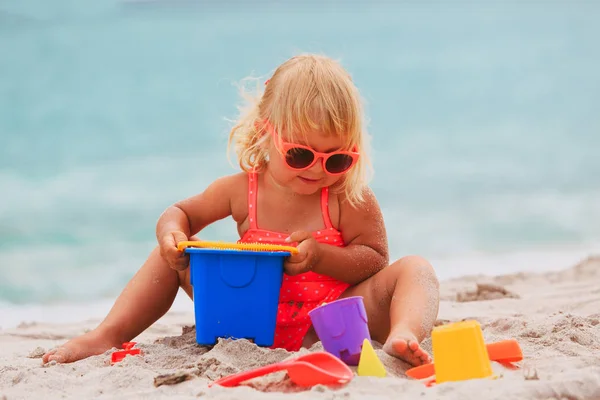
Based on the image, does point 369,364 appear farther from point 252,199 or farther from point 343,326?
point 252,199

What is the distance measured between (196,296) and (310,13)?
11.9m

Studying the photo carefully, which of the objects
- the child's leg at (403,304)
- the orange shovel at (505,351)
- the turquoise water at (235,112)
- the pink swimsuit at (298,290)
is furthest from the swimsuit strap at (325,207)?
the turquoise water at (235,112)

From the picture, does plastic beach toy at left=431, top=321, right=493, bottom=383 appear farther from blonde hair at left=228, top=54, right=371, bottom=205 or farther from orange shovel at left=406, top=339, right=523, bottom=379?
blonde hair at left=228, top=54, right=371, bottom=205

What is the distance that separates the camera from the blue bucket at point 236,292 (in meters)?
2.11

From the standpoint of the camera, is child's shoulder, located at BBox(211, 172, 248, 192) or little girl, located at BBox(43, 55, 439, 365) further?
child's shoulder, located at BBox(211, 172, 248, 192)

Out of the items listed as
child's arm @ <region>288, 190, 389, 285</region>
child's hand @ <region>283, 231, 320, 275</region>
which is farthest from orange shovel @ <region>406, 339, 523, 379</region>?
child's arm @ <region>288, 190, 389, 285</region>

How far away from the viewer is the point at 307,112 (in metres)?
2.25

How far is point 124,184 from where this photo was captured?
332 inches

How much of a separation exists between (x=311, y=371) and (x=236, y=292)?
0.57 metres

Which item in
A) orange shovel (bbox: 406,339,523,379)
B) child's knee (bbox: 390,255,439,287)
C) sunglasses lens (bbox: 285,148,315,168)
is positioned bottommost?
orange shovel (bbox: 406,339,523,379)

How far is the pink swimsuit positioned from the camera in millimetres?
2404

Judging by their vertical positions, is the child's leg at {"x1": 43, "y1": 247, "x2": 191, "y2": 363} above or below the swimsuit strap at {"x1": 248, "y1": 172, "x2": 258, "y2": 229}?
below

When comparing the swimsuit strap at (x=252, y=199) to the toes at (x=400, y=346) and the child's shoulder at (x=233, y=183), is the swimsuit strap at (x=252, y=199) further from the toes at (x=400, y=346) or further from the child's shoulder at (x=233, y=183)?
the toes at (x=400, y=346)

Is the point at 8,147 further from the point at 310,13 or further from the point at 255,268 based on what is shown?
the point at 255,268
